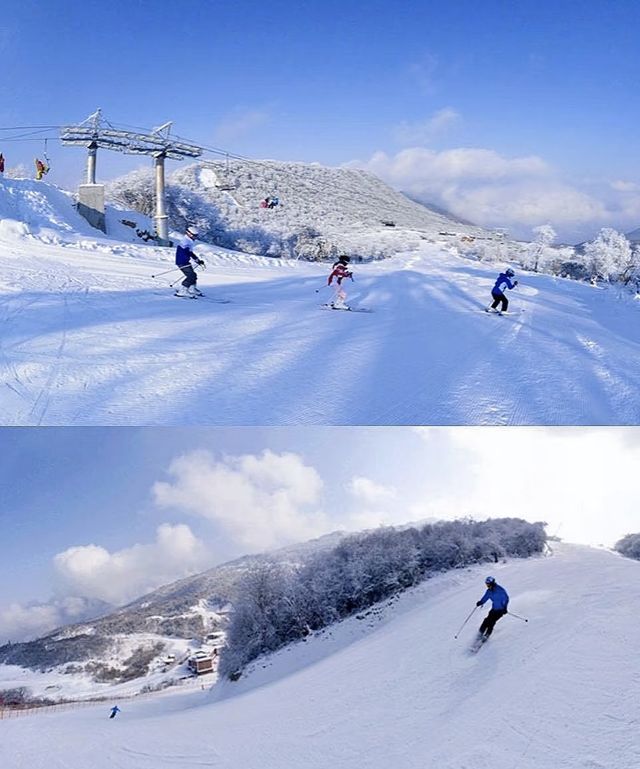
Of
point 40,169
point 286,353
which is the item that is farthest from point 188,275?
point 40,169

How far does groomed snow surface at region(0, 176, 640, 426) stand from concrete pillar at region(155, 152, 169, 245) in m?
2.31

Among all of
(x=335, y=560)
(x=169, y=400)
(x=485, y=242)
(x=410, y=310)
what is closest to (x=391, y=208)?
(x=485, y=242)

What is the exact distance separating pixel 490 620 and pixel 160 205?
1010 centimetres

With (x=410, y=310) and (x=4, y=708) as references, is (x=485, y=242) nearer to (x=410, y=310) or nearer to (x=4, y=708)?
(x=410, y=310)

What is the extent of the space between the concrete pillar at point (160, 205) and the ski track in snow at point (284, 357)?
9.42 ft

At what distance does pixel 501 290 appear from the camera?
8477 mm

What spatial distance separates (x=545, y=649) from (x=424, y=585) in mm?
5638

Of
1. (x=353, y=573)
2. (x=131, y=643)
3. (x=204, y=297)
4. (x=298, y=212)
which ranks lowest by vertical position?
(x=131, y=643)

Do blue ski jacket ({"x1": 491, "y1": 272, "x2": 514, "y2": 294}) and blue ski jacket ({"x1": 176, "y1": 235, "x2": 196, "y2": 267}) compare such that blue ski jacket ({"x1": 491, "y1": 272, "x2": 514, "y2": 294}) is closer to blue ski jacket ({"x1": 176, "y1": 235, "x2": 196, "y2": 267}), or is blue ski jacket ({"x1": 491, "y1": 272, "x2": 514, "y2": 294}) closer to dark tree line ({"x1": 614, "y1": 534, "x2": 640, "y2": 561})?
blue ski jacket ({"x1": 176, "y1": 235, "x2": 196, "y2": 267})

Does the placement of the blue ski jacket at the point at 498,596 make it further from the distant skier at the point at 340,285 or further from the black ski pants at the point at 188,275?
the black ski pants at the point at 188,275

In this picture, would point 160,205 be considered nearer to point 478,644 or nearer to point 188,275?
point 188,275

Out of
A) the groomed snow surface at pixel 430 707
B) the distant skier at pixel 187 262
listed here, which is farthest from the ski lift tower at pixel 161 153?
the groomed snow surface at pixel 430 707

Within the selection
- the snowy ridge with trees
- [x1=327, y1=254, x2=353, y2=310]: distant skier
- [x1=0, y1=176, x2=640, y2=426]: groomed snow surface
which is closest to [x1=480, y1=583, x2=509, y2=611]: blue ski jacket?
[x1=0, y1=176, x2=640, y2=426]: groomed snow surface

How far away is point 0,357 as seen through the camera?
17.7 feet
